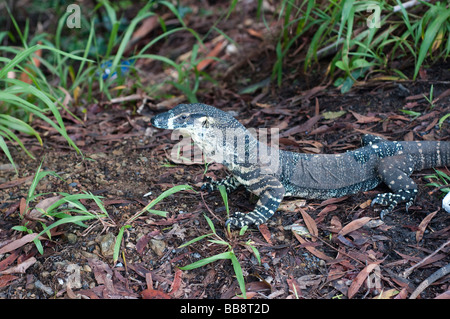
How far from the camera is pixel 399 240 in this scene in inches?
164

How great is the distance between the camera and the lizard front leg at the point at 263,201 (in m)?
4.33

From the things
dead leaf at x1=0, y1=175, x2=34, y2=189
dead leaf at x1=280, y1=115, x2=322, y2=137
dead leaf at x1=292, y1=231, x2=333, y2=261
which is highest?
dead leaf at x1=280, y1=115, x2=322, y2=137

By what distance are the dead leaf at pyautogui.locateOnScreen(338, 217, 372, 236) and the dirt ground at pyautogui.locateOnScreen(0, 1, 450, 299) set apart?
0.04 ft

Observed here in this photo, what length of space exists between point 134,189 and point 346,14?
11.2 ft

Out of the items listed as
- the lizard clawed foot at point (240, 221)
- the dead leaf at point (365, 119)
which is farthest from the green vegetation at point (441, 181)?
the lizard clawed foot at point (240, 221)

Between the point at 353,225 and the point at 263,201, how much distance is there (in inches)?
37.2

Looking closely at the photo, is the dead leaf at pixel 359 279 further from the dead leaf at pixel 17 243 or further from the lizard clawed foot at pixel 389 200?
the dead leaf at pixel 17 243

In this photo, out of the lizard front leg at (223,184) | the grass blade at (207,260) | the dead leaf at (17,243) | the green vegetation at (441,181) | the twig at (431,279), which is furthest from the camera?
the lizard front leg at (223,184)

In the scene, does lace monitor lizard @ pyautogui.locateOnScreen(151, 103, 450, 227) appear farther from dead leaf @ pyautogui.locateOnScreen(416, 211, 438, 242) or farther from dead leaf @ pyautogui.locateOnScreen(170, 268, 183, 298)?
dead leaf @ pyautogui.locateOnScreen(170, 268, 183, 298)

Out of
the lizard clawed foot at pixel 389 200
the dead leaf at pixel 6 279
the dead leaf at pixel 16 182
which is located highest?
the lizard clawed foot at pixel 389 200

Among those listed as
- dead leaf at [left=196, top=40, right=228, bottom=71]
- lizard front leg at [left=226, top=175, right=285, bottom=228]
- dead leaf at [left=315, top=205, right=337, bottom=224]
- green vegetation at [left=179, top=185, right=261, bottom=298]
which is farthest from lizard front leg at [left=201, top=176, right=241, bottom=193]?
dead leaf at [left=196, top=40, right=228, bottom=71]

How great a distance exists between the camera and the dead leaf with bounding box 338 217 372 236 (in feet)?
13.9

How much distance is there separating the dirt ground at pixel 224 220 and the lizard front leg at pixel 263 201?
0.38 feet

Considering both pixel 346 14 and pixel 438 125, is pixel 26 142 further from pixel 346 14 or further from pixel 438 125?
pixel 438 125
